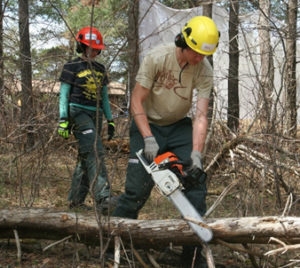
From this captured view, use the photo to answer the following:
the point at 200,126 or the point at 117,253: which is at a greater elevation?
the point at 200,126

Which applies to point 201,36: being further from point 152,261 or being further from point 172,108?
point 152,261

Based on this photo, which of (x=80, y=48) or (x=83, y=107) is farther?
(x=83, y=107)

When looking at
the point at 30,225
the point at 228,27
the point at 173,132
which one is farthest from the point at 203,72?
the point at 228,27

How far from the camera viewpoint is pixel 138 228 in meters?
3.18

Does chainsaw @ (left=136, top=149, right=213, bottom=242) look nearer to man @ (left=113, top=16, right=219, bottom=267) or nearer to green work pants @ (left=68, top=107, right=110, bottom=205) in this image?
man @ (left=113, top=16, right=219, bottom=267)

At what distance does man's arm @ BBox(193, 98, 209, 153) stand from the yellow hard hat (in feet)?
1.48

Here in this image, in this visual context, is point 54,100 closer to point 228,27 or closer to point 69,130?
point 69,130

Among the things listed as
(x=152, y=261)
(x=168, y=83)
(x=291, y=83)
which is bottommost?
(x=152, y=261)

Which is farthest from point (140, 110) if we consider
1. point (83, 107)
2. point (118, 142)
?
point (118, 142)

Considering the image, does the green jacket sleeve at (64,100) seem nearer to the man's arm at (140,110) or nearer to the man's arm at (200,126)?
the man's arm at (140,110)

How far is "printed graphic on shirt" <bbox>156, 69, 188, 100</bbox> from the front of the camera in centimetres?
350

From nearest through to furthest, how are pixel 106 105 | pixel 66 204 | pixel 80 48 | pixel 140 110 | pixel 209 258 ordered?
pixel 209 258, pixel 140 110, pixel 80 48, pixel 106 105, pixel 66 204

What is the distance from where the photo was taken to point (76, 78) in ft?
15.0

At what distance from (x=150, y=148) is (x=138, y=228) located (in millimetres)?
587
